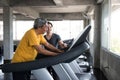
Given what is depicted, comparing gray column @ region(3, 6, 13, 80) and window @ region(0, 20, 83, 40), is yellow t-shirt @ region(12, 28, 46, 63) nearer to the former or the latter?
gray column @ region(3, 6, 13, 80)

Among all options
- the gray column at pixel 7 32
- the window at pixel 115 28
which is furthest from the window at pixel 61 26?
the window at pixel 115 28

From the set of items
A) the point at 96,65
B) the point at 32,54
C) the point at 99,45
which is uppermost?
the point at 32,54

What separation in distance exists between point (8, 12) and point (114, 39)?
565cm

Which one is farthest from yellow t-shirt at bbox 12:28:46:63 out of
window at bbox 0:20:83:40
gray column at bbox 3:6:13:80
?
window at bbox 0:20:83:40

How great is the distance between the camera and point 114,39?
7.19 m

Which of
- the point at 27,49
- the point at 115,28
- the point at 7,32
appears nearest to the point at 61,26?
the point at 7,32

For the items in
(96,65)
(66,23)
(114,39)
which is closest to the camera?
(114,39)

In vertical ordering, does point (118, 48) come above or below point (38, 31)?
below

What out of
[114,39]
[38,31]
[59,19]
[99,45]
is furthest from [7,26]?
[38,31]

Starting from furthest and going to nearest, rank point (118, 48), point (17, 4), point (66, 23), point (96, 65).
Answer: point (66, 23)
point (17, 4)
point (96, 65)
point (118, 48)

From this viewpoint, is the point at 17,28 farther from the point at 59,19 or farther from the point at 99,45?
the point at 99,45

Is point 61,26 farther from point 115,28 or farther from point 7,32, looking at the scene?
point 115,28

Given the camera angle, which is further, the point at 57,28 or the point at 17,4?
the point at 57,28

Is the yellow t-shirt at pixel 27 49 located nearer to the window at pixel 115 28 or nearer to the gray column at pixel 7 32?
the window at pixel 115 28
